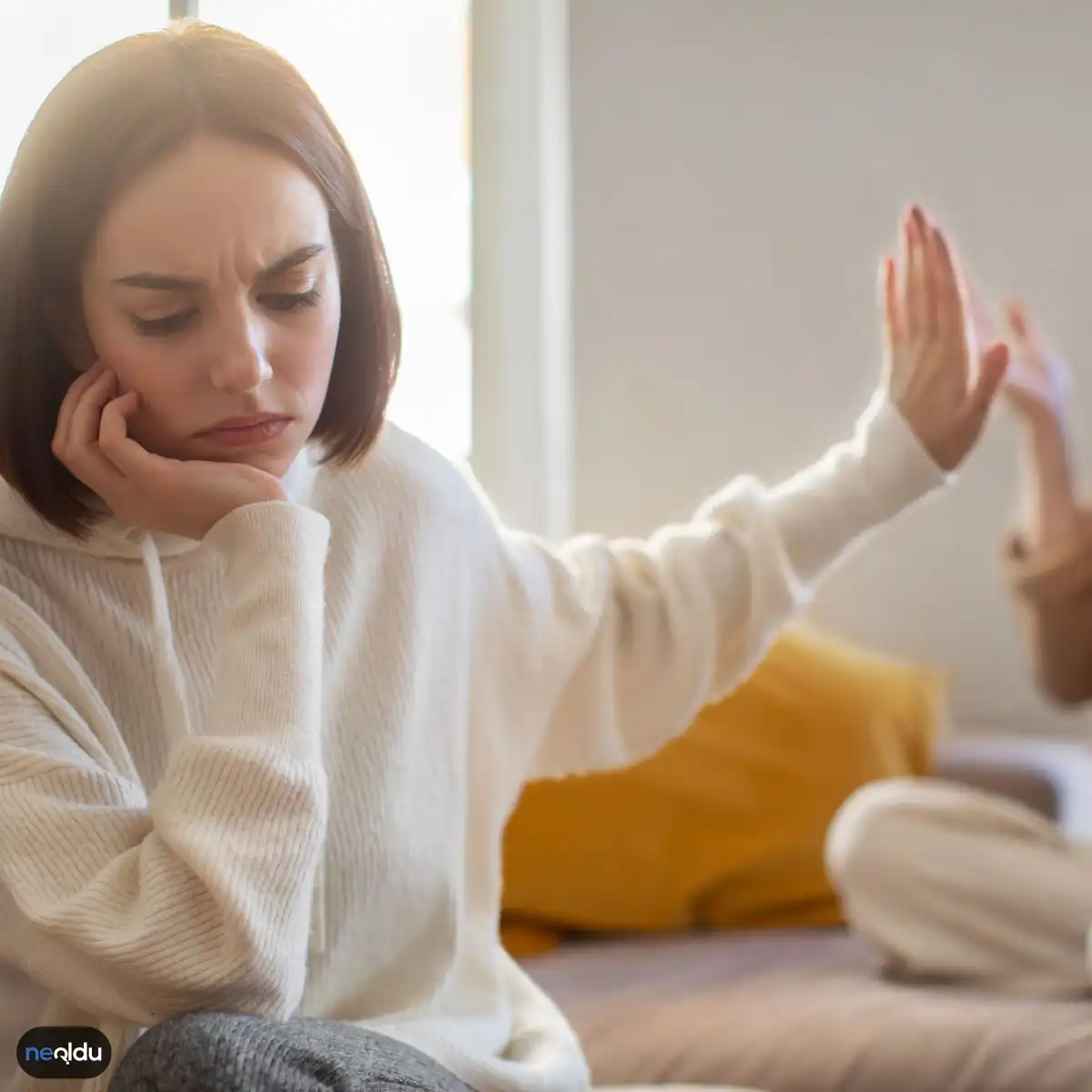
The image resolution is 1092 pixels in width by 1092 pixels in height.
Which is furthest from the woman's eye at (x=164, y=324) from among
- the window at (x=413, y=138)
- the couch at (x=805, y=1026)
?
the couch at (x=805, y=1026)

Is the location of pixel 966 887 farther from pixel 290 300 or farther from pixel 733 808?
pixel 290 300

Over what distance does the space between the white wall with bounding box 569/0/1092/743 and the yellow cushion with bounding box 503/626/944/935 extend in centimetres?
40

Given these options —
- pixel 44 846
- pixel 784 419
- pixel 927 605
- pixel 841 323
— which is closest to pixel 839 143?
pixel 841 323

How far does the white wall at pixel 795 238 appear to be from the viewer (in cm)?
200

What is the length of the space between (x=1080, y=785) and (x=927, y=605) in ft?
1.58

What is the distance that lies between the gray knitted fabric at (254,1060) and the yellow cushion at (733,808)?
37.7 inches

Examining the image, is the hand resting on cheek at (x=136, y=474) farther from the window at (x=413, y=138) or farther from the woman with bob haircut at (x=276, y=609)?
the window at (x=413, y=138)

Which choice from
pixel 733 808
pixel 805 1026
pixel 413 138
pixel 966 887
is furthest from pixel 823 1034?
pixel 413 138

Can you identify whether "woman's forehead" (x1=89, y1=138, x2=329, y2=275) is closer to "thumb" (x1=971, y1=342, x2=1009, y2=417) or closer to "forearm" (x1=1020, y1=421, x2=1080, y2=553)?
"thumb" (x1=971, y1=342, x2=1009, y2=417)

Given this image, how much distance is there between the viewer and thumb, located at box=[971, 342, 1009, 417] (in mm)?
881

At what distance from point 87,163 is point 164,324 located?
7 cm

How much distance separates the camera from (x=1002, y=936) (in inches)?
51.4

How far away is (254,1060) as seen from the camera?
54 cm

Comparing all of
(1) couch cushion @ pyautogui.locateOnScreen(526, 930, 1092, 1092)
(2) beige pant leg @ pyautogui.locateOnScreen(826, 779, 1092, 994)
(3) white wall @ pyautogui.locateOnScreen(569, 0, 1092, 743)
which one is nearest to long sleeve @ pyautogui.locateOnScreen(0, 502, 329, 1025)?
(1) couch cushion @ pyautogui.locateOnScreen(526, 930, 1092, 1092)
